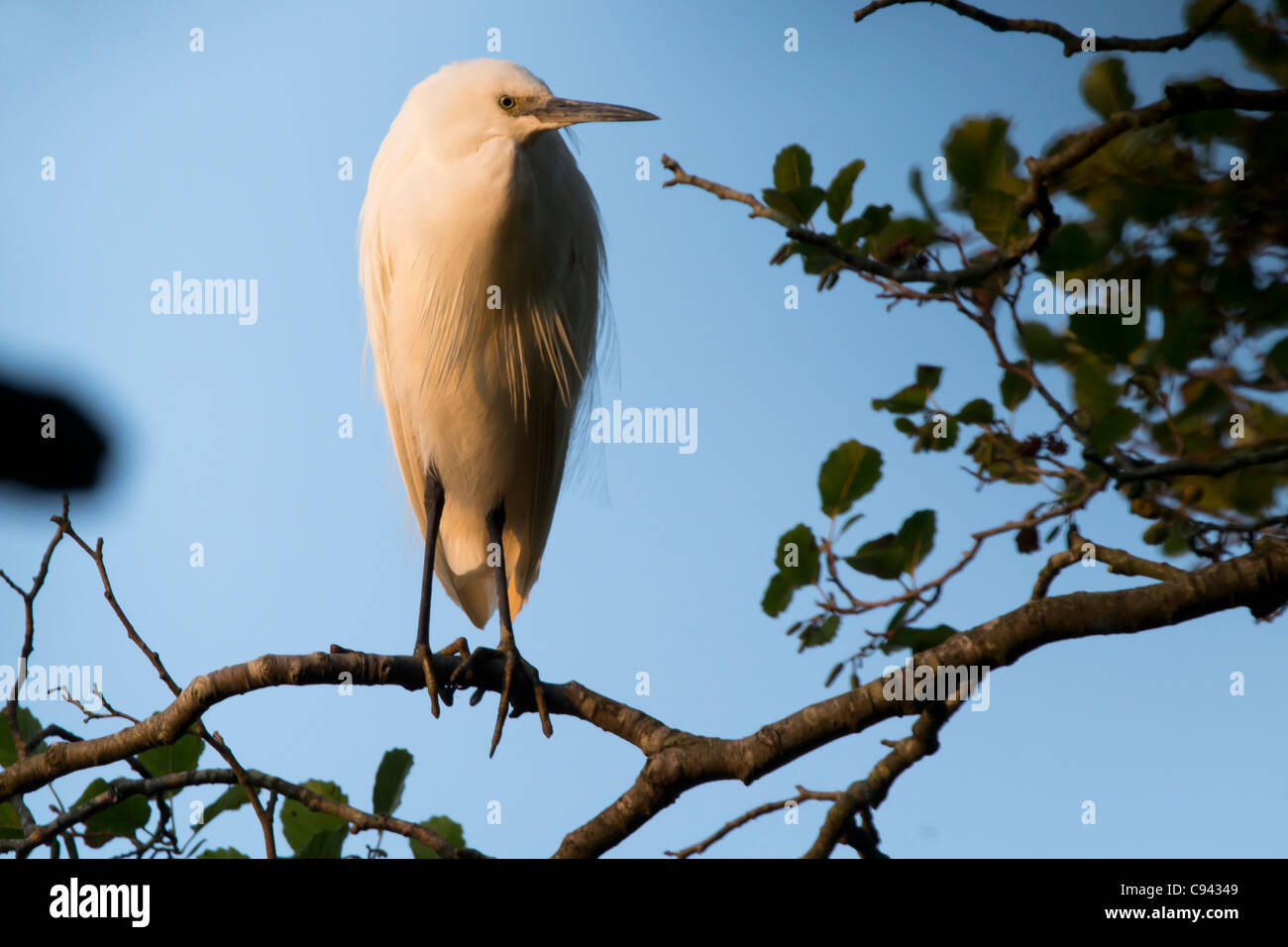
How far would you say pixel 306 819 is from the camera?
1.92 meters

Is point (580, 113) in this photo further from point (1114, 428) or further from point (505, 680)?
point (1114, 428)

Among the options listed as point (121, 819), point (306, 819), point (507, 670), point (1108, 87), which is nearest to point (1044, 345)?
point (1108, 87)

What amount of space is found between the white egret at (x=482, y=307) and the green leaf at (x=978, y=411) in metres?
1.29

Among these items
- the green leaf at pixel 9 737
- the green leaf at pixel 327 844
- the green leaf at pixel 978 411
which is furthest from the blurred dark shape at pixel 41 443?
the green leaf at pixel 978 411

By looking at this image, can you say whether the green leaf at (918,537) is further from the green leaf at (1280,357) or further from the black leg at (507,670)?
the black leg at (507,670)

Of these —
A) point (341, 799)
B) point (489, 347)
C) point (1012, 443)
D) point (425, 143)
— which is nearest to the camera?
point (1012, 443)

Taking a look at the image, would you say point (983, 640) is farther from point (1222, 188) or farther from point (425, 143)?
point (425, 143)

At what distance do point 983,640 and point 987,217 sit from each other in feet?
1.80

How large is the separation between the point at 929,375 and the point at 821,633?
418 millimetres

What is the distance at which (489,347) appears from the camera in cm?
287

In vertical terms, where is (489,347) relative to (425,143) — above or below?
below

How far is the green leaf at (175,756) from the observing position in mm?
1977

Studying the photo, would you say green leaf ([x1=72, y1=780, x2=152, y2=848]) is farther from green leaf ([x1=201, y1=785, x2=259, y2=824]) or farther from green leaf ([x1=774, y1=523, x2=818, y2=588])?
green leaf ([x1=774, y1=523, x2=818, y2=588])
